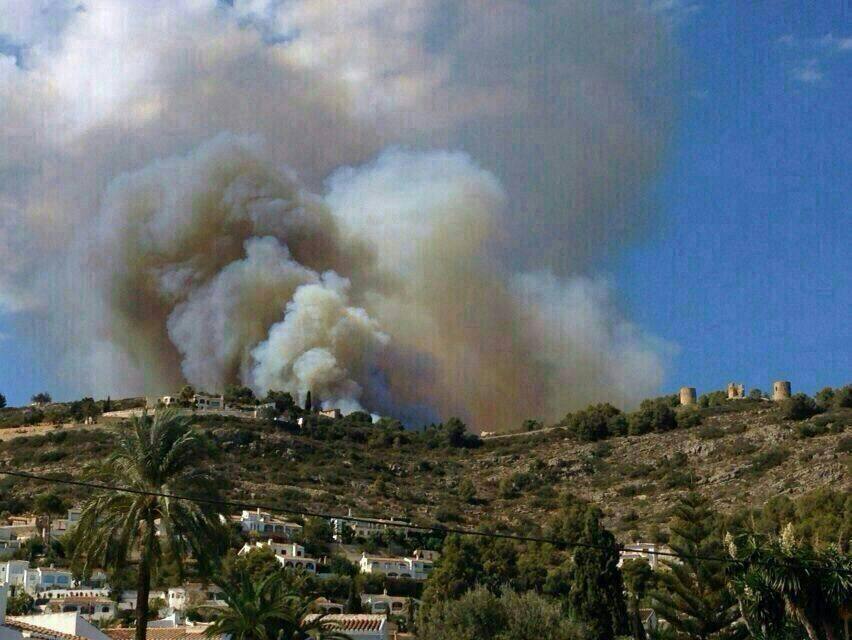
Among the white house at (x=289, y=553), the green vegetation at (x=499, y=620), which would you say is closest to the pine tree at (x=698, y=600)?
the green vegetation at (x=499, y=620)

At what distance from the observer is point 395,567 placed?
281ft

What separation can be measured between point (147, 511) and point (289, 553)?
62033 millimetres

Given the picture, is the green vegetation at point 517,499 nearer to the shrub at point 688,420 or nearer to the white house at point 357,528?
the shrub at point 688,420

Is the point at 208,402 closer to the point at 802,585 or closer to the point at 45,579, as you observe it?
the point at 45,579

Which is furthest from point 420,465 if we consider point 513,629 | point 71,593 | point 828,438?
point 513,629

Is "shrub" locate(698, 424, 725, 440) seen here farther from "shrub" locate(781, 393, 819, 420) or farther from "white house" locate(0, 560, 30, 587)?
"white house" locate(0, 560, 30, 587)

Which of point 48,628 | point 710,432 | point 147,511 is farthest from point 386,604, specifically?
point 147,511

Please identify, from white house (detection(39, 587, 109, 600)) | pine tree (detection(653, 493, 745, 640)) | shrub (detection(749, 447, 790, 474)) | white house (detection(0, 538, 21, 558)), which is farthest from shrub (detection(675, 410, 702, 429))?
pine tree (detection(653, 493, 745, 640))

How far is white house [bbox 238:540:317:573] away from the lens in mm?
80256

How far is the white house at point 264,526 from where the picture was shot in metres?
93.5

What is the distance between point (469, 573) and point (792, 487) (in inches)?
1135

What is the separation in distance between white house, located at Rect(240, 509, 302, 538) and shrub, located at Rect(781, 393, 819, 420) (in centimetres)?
4205

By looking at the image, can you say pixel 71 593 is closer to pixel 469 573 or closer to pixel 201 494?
pixel 469 573

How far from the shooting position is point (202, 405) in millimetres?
122062
